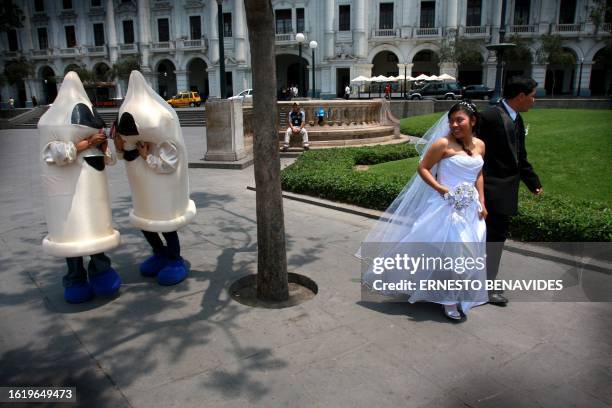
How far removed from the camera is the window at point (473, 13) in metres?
43.2

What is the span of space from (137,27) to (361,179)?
49612 mm

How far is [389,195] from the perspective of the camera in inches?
300

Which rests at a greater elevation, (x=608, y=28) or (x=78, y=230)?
(x=608, y=28)

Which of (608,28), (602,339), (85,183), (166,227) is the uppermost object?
(608,28)

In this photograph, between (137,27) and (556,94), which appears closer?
(556,94)

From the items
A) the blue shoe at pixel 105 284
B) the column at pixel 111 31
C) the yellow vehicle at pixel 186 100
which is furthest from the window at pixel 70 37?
the blue shoe at pixel 105 284

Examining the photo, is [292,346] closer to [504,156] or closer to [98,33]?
[504,156]

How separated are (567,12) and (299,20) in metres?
24.1

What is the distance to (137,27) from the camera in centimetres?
5066

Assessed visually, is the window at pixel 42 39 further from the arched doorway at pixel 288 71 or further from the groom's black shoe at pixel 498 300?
the groom's black shoe at pixel 498 300

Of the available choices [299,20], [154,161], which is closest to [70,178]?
[154,161]

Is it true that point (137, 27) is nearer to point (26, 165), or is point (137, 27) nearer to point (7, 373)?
point (26, 165)

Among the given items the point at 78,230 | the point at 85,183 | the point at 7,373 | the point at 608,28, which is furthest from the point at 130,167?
the point at 608,28

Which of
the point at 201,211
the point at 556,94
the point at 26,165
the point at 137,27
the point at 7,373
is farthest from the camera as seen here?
the point at 137,27
